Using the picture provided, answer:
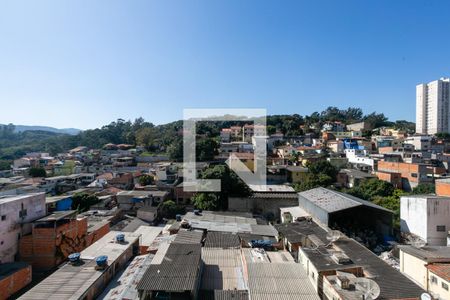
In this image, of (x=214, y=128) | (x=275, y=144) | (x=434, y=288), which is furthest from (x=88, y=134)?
(x=434, y=288)

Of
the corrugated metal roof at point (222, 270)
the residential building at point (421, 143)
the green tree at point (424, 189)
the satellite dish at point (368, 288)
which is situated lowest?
the corrugated metal roof at point (222, 270)

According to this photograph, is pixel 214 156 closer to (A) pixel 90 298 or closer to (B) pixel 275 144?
(B) pixel 275 144

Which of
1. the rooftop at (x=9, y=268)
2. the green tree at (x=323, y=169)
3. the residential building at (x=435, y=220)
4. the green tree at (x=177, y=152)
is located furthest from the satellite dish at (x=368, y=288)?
the green tree at (x=177, y=152)

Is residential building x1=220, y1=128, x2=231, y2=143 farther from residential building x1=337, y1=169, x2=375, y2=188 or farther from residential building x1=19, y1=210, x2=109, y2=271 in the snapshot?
residential building x1=19, y1=210, x2=109, y2=271

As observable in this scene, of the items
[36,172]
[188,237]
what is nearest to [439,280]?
[188,237]

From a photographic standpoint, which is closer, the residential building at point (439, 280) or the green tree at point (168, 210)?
the residential building at point (439, 280)

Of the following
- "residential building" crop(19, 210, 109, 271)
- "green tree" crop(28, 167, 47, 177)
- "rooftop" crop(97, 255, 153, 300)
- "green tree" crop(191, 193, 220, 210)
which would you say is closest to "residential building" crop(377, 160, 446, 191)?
"green tree" crop(191, 193, 220, 210)

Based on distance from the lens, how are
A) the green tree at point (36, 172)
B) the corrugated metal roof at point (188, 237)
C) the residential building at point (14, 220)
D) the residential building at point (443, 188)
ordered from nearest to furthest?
the residential building at point (14, 220) → the corrugated metal roof at point (188, 237) → the residential building at point (443, 188) → the green tree at point (36, 172)

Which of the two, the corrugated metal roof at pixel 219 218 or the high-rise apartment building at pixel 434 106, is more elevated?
the high-rise apartment building at pixel 434 106

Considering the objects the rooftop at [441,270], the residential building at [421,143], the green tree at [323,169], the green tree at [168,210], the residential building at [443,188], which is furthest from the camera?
the residential building at [421,143]

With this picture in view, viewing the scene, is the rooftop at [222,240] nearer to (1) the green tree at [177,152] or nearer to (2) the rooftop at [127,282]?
(2) the rooftop at [127,282]
